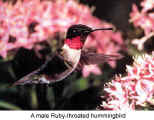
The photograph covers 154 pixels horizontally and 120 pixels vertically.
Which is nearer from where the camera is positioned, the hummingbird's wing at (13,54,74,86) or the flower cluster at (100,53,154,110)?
the flower cluster at (100,53,154,110)

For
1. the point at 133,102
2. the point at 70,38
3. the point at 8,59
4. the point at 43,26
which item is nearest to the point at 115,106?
the point at 133,102

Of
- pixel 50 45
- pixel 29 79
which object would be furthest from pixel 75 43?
pixel 50 45

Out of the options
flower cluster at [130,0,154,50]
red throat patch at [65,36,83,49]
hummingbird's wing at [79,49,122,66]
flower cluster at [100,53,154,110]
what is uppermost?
flower cluster at [130,0,154,50]

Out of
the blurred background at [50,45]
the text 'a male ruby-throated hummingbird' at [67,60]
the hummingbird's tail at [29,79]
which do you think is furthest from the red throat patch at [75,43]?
the blurred background at [50,45]

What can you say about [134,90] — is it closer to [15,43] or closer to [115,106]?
[115,106]

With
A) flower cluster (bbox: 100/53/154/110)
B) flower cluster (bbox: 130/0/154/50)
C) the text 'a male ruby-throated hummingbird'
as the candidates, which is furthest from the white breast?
flower cluster (bbox: 130/0/154/50)

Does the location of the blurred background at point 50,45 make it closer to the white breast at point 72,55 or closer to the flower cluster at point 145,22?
the flower cluster at point 145,22

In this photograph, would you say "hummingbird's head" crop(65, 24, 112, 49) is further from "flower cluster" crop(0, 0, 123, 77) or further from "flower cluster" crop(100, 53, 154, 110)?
"flower cluster" crop(0, 0, 123, 77)
